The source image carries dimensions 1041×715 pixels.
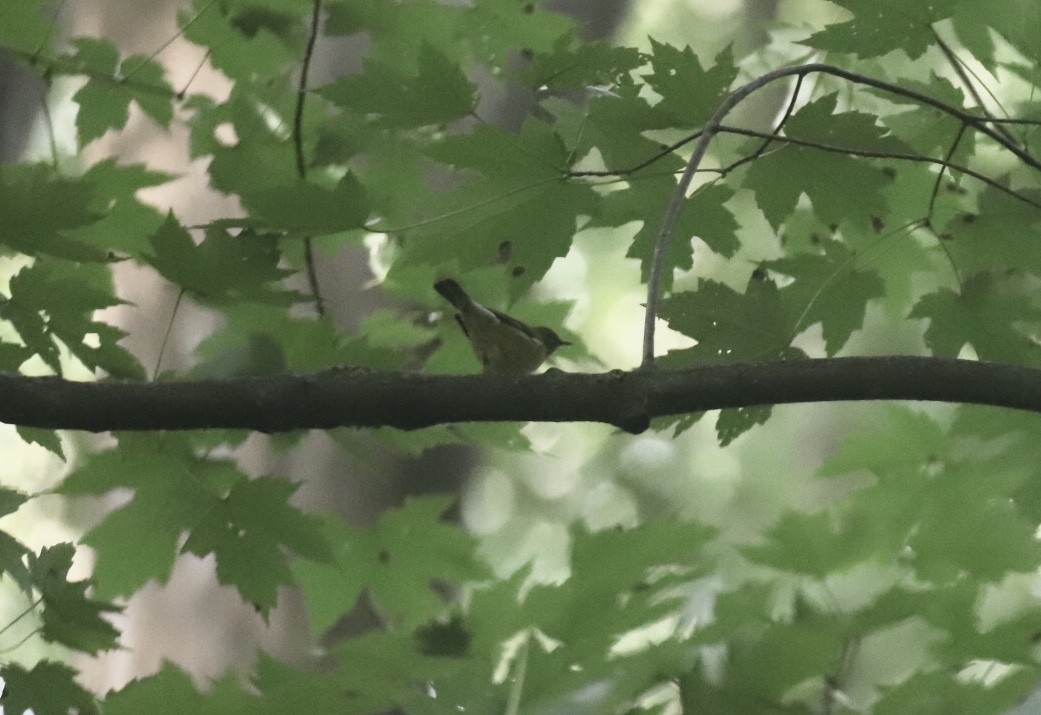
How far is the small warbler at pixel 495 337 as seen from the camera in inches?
47.1

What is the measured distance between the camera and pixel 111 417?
33.5 inches

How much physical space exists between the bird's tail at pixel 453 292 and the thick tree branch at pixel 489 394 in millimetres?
301

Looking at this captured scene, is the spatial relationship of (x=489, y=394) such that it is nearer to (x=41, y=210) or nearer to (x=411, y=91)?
(x=411, y=91)

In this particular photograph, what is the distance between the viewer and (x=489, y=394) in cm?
84

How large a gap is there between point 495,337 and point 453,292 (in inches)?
2.9

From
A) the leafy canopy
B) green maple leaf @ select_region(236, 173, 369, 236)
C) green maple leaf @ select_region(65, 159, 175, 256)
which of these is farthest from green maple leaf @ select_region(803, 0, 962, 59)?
green maple leaf @ select_region(65, 159, 175, 256)

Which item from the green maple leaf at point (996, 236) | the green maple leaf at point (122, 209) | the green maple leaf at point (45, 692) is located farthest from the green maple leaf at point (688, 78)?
the green maple leaf at point (45, 692)

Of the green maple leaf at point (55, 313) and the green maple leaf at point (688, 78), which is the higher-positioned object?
the green maple leaf at point (688, 78)

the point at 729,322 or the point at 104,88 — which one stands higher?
the point at 104,88

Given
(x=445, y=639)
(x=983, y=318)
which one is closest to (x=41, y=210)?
(x=445, y=639)

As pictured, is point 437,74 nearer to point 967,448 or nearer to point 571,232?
point 571,232

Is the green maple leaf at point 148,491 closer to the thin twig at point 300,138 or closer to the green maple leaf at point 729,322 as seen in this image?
the thin twig at point 300,138

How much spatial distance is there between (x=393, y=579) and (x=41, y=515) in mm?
2583

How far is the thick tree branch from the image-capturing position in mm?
819
